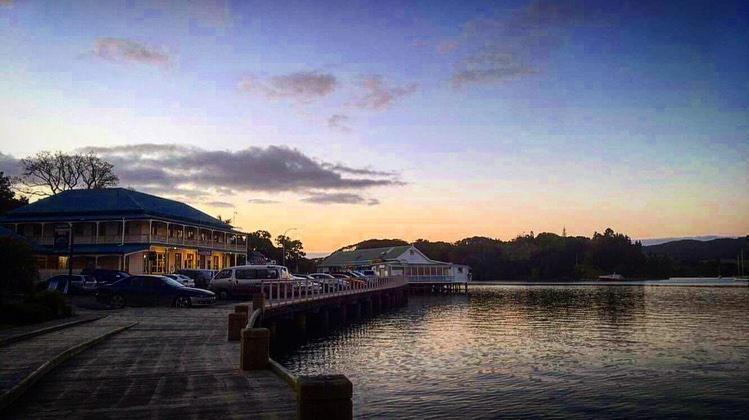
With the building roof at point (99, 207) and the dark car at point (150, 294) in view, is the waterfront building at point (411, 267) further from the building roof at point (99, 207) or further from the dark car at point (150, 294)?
the dark car at point (150, 294)

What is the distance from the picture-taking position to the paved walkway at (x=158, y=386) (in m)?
10.7

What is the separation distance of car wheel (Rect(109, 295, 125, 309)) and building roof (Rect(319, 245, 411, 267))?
224 feet

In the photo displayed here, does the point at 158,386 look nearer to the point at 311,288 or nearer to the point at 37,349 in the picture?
the point at 37,349

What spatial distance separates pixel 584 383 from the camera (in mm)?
21109

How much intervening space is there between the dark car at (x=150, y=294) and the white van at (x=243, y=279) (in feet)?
24.4

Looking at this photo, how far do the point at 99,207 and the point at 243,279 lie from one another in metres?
31.6

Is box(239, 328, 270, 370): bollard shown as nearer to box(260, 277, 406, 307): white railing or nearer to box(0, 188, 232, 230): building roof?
box(260, 277, 406, 307): white railing

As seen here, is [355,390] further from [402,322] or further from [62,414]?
[402,322]

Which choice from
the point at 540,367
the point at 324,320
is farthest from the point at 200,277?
the point at 540,367

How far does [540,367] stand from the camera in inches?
973

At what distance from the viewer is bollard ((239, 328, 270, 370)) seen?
14156 millimetres

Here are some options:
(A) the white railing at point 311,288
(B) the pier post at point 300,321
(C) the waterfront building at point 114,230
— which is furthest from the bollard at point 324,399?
(C) the waterfront building at point 114,230

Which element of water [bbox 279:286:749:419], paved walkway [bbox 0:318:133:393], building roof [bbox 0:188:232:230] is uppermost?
building roof [bbox 0:188:232:230]

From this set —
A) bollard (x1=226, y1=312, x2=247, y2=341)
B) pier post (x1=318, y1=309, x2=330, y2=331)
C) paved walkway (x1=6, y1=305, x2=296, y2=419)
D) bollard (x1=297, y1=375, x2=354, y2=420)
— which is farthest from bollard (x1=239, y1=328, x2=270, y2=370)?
pier post (x1=318, y1=309, x2=330, y2=331)
